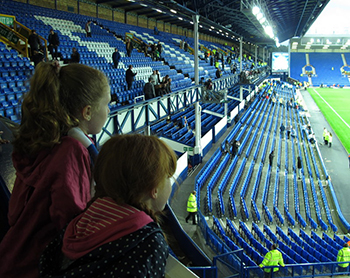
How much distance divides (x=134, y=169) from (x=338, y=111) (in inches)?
1533

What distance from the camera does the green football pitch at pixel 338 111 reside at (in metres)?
25.8

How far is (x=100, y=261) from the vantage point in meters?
0.87

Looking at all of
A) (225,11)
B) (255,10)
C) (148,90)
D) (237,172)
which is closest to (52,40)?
(148,90)

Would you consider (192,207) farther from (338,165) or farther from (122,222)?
(338,165)


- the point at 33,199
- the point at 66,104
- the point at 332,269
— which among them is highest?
the point at 66,104

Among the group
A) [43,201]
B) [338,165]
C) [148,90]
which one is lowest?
[338,165]

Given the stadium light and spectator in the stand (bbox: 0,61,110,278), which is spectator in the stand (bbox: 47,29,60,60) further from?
the stadium light

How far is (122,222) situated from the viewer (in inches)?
36.2

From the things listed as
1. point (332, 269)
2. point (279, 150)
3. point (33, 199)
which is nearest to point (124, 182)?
point (33, 199)

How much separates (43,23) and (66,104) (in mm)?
16190

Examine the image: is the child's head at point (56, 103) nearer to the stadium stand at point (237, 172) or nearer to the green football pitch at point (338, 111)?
the stadium stand at point (237, 172)

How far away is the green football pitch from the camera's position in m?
25.8

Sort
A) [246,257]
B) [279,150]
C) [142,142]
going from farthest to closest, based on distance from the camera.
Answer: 1. [279,150]
2. [246,257]
3. [142,142]

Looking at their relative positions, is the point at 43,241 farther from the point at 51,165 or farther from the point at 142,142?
the point at 142,142
